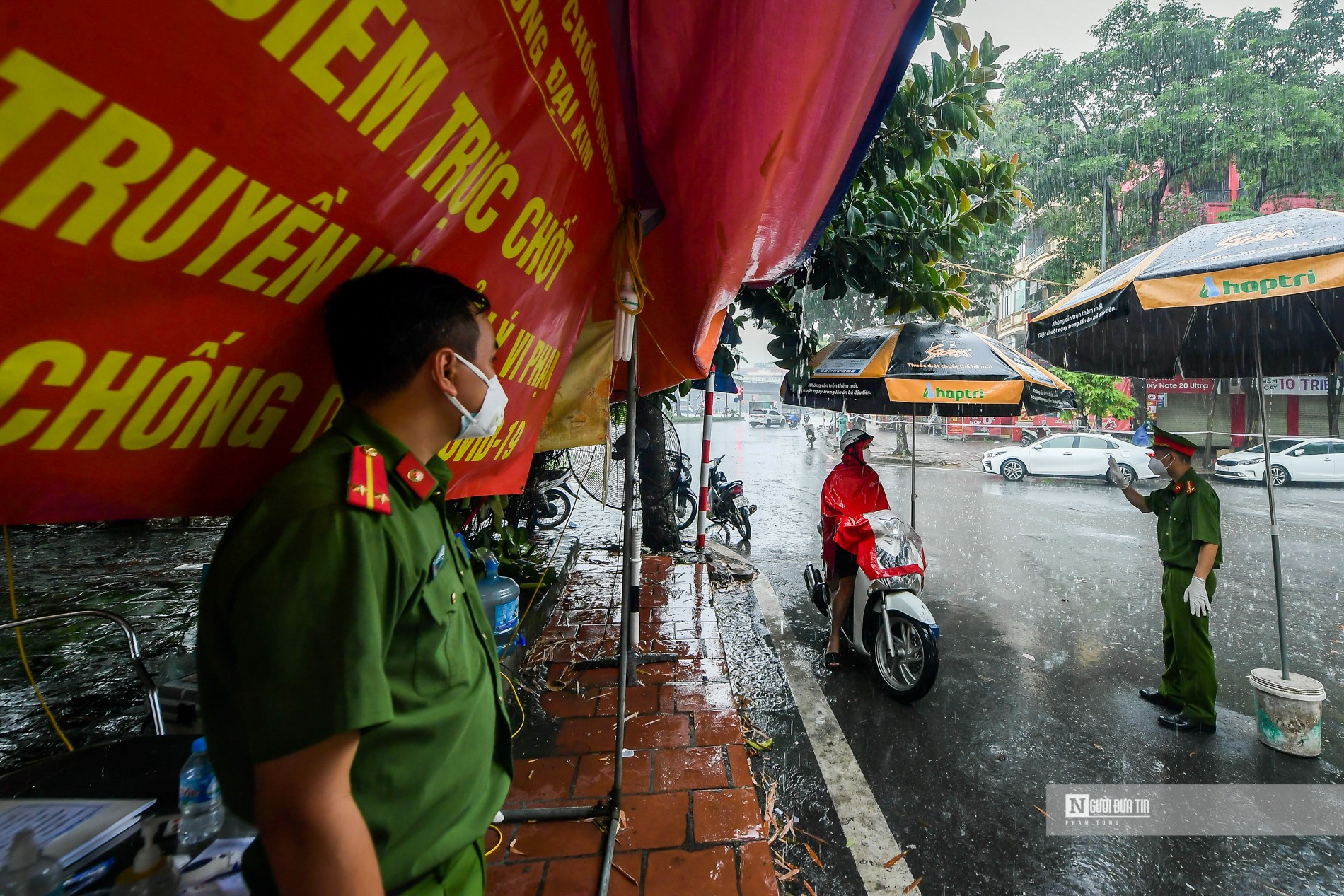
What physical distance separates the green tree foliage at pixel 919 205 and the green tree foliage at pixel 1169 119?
1389cm

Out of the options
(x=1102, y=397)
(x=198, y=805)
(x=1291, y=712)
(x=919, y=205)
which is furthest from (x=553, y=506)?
(x=1102, y=397)

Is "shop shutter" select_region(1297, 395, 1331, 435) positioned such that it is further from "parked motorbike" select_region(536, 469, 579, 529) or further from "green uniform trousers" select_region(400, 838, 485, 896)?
"green uniform trousers" select_region(400, 838, 485, 896)

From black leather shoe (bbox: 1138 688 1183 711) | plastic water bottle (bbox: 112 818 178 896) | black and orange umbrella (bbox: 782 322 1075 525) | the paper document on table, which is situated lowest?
black leather shoe (bbox: 1138 688 1183 711)

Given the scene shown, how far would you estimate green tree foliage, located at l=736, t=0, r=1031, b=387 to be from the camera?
12.8 feet

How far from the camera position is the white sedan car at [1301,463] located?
43.1 feet

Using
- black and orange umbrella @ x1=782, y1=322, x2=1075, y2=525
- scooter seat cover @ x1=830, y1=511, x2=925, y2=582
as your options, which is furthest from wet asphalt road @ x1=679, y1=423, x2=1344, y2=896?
black and orange umbrella @ x1=782, y1=322, x2=1075, y2=525

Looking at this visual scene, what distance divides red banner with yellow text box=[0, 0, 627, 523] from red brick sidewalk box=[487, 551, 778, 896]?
1766 mm

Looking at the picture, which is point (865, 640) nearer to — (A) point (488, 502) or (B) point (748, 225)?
(A) point (488, 502)

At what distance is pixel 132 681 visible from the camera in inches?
164

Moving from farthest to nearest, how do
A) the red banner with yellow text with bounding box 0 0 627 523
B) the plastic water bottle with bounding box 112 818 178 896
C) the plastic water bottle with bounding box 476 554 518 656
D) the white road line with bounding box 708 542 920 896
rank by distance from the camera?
the plastic water bottle with bounding box 476 554 518 656 < the white road line with bounding box 708 542 920 896 < the plastic water bottle with bounding box 112 818 178 896 < the red banner with yellow text with bounding box 0 0 627 523

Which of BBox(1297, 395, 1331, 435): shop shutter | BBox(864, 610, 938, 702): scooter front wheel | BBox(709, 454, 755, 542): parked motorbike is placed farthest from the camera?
BBox(1297, 395, 1331, 435): shop shutter

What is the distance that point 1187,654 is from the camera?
3.56m

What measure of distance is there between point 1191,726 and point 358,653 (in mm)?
4596

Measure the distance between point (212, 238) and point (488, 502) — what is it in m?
3.70
